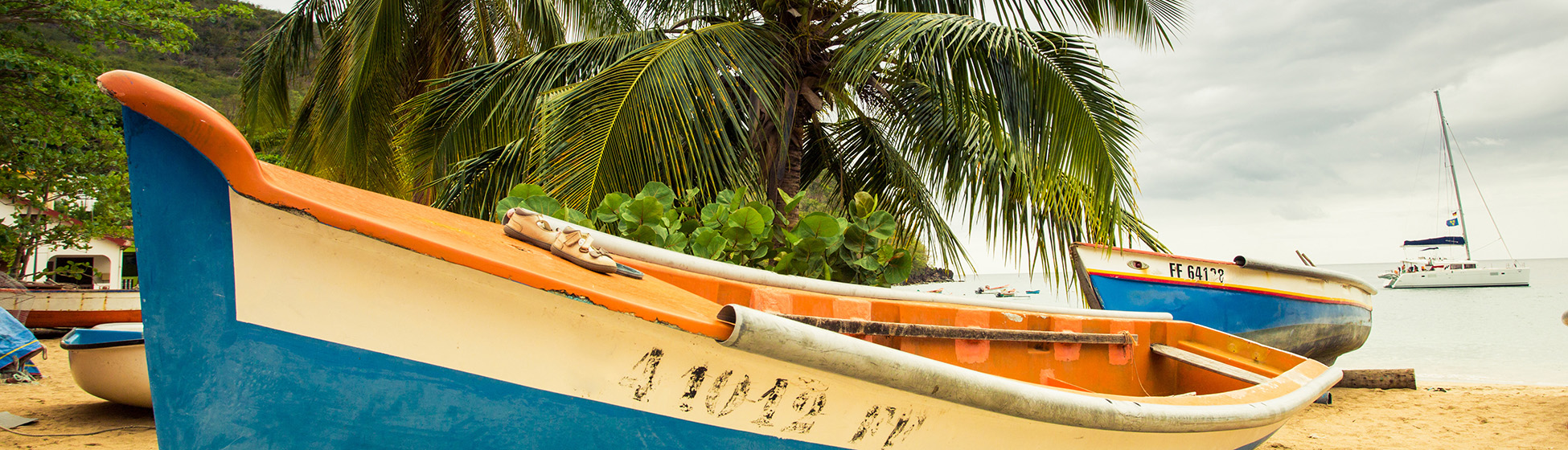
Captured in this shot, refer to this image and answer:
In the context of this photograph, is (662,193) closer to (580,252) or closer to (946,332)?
(946,332)

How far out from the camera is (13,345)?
18.7 ft

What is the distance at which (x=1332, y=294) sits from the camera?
8.59 meters

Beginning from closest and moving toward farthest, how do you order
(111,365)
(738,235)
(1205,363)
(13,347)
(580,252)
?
(580,252)
(1205,363)
(738,235)
(111,365)
(13,347)

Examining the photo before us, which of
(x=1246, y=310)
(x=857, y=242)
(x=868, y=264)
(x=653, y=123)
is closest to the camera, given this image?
(x=868, y=264)

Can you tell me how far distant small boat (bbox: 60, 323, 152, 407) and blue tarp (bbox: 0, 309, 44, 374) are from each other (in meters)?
1.32

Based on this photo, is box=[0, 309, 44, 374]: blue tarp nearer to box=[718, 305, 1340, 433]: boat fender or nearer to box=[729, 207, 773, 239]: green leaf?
box=[729, 207, 773, 239]: green leaf

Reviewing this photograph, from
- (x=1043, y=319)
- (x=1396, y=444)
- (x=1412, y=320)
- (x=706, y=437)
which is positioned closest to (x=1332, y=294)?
(x=1396, y=444)

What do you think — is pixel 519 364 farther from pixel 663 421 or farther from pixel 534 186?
pixel 534 186

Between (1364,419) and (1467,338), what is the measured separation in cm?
1869

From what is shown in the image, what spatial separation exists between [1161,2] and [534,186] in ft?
17.0

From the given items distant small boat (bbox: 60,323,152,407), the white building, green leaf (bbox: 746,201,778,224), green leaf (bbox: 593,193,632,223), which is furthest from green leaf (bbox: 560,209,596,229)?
the white building

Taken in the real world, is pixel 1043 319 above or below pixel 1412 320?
above

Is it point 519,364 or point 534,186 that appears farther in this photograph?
point 534,186

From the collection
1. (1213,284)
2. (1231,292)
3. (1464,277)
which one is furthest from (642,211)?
(1464,277)
